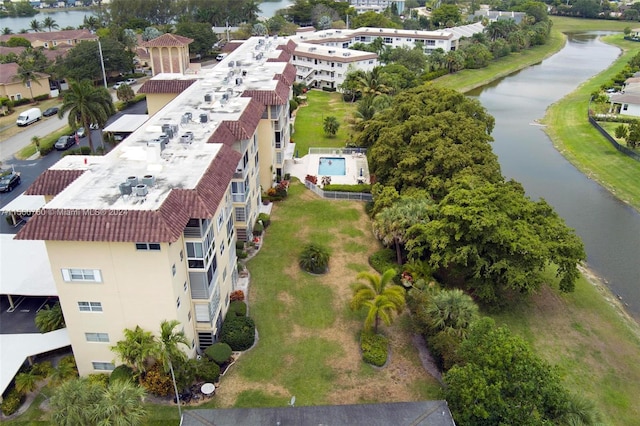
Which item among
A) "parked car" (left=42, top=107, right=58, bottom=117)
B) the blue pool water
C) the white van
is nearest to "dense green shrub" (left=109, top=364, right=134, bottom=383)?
the blue pool water

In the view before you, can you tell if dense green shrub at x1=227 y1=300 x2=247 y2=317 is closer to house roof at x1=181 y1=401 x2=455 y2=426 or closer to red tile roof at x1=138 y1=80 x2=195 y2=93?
house roof at x1=181 y1=401 x2=455 y2=426

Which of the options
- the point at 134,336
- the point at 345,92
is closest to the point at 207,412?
the point at 134,336

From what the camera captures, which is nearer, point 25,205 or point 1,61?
point 25,205

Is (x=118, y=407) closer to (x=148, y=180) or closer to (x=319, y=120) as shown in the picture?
(x=148, y=180)

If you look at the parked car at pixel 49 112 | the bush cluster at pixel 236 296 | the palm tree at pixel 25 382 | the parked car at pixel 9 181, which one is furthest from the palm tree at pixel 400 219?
the parked car at pixel 49 112

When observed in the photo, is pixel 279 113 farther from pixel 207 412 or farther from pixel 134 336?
pixel 207 412

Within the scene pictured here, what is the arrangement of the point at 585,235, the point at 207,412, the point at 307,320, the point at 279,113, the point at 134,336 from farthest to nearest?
the point at 279,113 < the point at 585,235 < the point at 307,320 < the point at 134,336 < the point at 207,412
